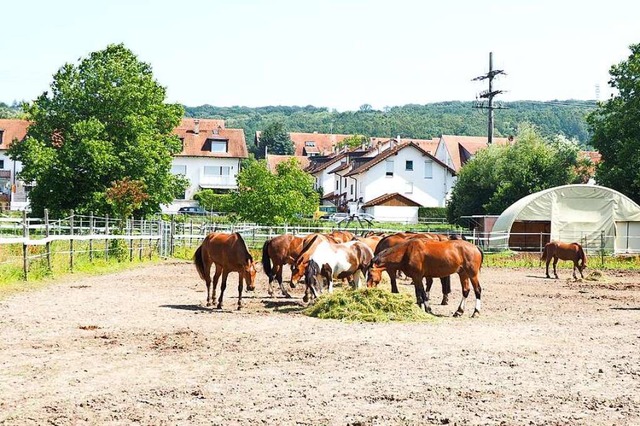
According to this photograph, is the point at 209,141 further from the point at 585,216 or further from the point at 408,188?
the point at 585,216

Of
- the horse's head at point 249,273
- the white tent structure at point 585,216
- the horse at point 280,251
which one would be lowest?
the horse's head at point 249,273

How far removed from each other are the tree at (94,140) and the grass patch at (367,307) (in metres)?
29.5

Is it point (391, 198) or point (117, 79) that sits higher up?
point (117, 79)

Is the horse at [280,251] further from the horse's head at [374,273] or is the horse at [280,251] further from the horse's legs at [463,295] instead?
the horse's legs at [463,295]

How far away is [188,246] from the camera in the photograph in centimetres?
4125

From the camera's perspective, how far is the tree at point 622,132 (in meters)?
46.8

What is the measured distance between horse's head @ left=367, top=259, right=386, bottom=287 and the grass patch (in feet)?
3.01

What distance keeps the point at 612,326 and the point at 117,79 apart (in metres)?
35.4

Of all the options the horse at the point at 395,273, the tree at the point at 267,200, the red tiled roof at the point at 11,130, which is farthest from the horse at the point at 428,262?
the red tiled roof at the point at 11,130

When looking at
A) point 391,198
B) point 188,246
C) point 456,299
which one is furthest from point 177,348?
point 391,198

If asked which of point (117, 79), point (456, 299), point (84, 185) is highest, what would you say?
point (117, 79)

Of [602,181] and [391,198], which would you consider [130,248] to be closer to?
[602,181]

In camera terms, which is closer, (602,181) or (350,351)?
(350,351)

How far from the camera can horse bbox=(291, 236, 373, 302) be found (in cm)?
1626
